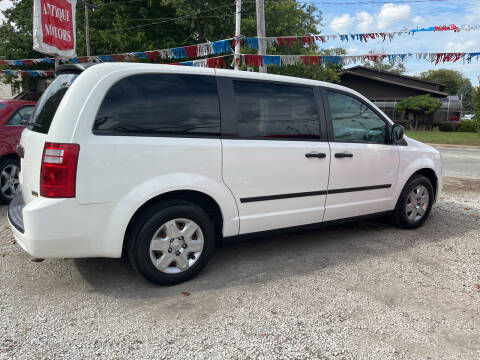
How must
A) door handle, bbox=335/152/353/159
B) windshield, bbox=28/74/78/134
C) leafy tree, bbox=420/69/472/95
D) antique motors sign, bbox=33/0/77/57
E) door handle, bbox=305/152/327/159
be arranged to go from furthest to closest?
leafy tree, bbox=420/69/472/95 < antique motors sign, bbox=33/0/77/57 < door handle, bbox=335/152/353/159 < door handle, bbox=305/152/327/159 < windshield, bbox=28/74/78/134

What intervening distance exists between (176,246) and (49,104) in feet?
5.18

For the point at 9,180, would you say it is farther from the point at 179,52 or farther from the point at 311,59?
the point at 179,52

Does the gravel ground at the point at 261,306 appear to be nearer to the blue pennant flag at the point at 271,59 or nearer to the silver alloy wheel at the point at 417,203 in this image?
the silver alloy wheel at the point at 417,203

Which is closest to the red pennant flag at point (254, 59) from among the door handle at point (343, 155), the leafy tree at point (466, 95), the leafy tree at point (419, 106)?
the door handle at point (343, 155)

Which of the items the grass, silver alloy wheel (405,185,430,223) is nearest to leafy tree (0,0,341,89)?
the grass

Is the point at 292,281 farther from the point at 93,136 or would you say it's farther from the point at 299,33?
the point at 299,33

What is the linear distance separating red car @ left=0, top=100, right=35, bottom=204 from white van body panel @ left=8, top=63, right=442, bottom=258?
269 centimetres

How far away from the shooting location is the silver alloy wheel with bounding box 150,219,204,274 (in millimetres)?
3168

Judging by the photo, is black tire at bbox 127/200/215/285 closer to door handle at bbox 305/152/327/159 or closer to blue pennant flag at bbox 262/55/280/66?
door handle at bbox 305/152/327/159

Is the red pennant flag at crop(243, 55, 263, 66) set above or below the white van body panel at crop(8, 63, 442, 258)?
above

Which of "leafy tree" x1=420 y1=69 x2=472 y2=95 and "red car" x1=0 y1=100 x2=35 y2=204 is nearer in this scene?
"red car" x1=0 y1=100 x2=35 y2=204

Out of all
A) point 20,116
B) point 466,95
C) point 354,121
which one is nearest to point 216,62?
point 20,116

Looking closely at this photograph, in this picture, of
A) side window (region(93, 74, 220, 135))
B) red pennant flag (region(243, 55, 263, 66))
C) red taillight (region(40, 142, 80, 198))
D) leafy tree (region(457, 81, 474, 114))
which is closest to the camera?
red taillight (region(40, 142, 80, 198))

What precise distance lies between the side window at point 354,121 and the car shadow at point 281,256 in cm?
119
